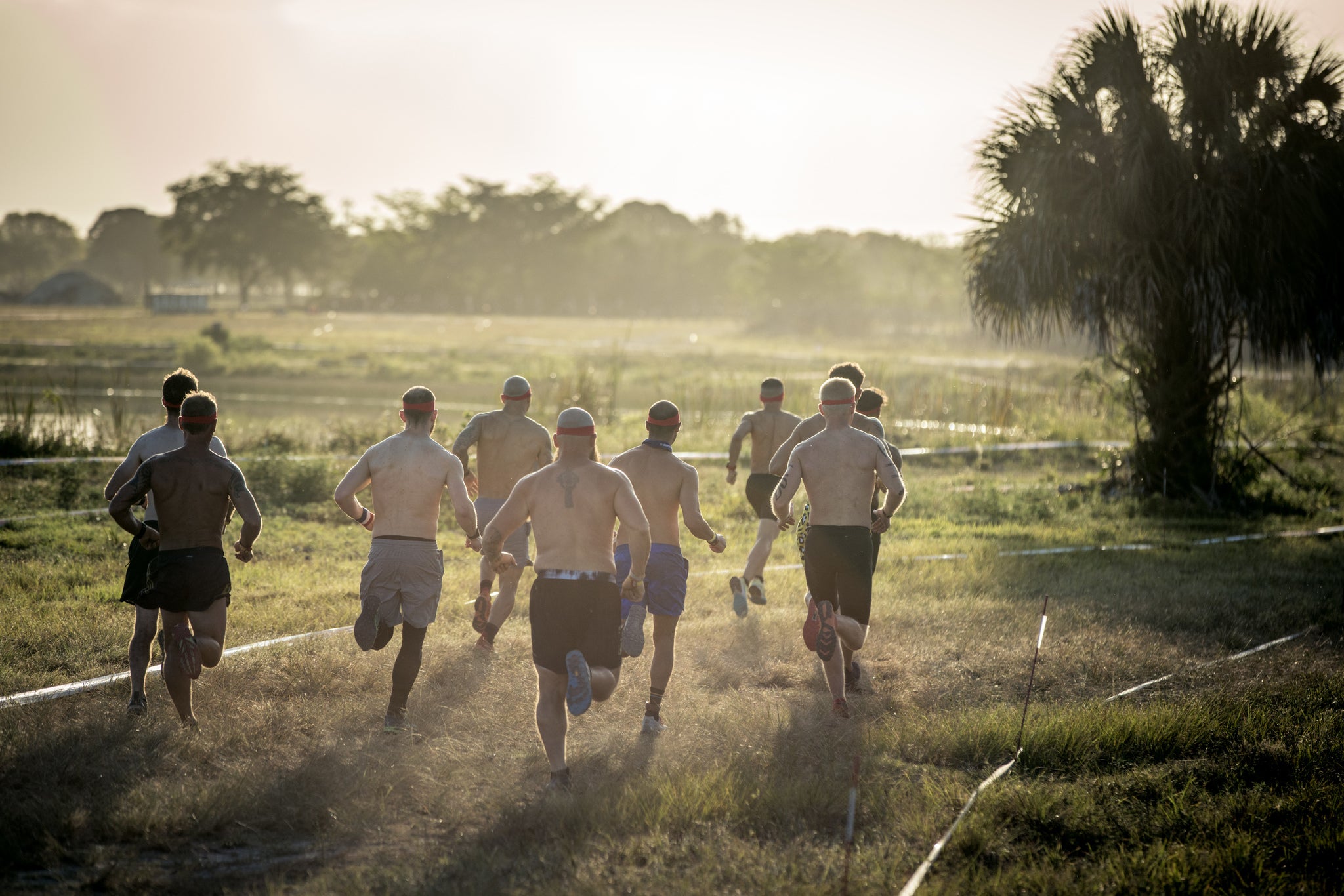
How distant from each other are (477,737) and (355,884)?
206 centimetres

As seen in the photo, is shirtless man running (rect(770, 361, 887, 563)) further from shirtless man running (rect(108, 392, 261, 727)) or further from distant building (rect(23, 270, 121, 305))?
distant building (rect(23, 270, 121, 305))

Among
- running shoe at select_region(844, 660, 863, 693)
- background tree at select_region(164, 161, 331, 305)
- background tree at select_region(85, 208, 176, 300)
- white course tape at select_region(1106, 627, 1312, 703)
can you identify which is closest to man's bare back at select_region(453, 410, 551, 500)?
running shoe at select_region(844, 660, 863, 693)

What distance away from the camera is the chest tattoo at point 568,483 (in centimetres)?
581

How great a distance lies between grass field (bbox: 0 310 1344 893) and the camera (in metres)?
5.09

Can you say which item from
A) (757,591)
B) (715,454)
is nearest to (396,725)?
(757,591)

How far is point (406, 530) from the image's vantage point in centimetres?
665

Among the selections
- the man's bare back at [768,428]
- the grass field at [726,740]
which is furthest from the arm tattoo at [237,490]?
the man's bare back at [768,428]

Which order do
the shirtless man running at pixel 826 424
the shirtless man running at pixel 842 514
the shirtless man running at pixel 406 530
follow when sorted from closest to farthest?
the shirtless man running at pixel 406 530
the shirtless man running at pixel 842 514
the shirtless man running at pixel 826 424

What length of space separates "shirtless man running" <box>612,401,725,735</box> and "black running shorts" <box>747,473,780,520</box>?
3283 millimetres

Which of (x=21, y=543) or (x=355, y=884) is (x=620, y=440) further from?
(x=355, y=884)

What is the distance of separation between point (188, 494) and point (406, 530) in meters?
1.25

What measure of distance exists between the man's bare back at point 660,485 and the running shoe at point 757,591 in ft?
11.0

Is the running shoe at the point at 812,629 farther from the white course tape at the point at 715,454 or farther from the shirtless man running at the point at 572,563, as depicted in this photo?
the white course tape at the point at 715,454

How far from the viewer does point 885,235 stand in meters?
157
